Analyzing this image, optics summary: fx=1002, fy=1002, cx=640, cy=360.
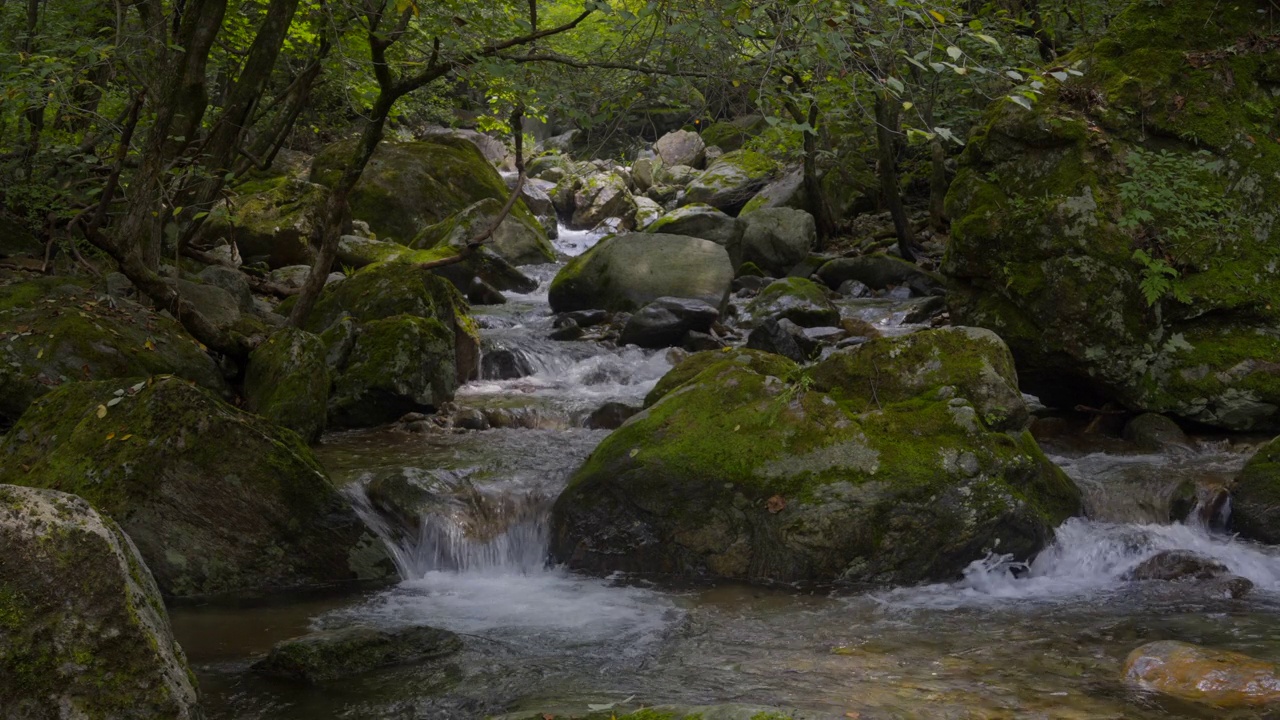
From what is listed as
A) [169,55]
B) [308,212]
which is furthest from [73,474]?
[308,212]

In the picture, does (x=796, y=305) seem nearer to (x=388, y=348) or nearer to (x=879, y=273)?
(x=879, y=273)

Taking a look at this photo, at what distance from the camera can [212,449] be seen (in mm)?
5871

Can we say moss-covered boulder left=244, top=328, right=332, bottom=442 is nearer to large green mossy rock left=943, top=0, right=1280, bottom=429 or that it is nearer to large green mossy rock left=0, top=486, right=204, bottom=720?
large green mossy rock left=0, top=486, right=204, bottom=720

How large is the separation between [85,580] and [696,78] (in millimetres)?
5541

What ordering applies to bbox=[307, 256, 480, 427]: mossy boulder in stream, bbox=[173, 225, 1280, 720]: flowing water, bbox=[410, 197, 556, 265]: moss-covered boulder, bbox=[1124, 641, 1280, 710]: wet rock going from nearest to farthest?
bbox=[1124, 641, 1280, 710]: wet rock, bbox=[173, 225, 1280, 720]: flowing water, bbox=[307, 256, 480, 427]: mossy boulder in stream, bbox=[410, 197, 556, 265]: moss-covered boulder

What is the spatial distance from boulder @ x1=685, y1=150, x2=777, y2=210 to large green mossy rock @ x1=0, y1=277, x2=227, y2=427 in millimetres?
15317

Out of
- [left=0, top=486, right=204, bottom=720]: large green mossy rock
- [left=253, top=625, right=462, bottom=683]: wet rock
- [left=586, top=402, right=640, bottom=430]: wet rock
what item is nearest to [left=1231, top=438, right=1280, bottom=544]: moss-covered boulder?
[left=586, top=402, right=640, bottom=430]: wet rock

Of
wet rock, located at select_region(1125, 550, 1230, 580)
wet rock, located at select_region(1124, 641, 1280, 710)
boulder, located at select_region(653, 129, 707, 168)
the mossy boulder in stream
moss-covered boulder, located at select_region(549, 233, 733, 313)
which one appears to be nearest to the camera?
wet rock, located at select_region(1124, 641, 1280, 710)

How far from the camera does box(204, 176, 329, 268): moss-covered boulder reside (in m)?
15.4

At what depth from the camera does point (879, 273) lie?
15.8m

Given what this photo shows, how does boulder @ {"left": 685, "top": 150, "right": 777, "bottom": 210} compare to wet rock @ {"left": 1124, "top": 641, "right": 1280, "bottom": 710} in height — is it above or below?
above

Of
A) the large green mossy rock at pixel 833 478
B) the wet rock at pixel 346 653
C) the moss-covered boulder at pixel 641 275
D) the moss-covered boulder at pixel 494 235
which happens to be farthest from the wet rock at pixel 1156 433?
the moss-covered boulder at pixel 494 235

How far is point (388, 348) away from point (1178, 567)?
23.0 feet

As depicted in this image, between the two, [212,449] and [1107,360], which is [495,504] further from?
[1107,360]
